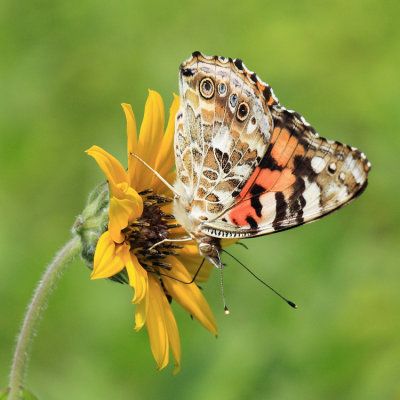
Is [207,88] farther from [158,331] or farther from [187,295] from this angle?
[158,331]

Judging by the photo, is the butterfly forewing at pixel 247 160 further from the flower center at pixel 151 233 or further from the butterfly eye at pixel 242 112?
the flower center at pixel 151 233

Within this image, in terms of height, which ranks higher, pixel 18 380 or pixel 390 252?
pixel 390 252

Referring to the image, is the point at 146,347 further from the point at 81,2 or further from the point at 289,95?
the point at 81,2

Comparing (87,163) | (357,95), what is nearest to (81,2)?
(87,163)

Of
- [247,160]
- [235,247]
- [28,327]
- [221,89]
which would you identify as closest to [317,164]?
[247,160]

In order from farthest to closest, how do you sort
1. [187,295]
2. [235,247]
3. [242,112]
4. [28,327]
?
[235,247], [187,295], [242,112], [28,327]

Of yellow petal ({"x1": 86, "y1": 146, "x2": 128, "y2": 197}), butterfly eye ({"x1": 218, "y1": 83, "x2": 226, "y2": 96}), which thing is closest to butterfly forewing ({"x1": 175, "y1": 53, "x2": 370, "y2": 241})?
butterfly eye ({"x1": 218, "y1": 83, "x2": 226, "y2": 96})

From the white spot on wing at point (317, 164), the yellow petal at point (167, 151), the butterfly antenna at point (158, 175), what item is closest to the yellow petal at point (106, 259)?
the butterfly antenna at point (158, 175)
